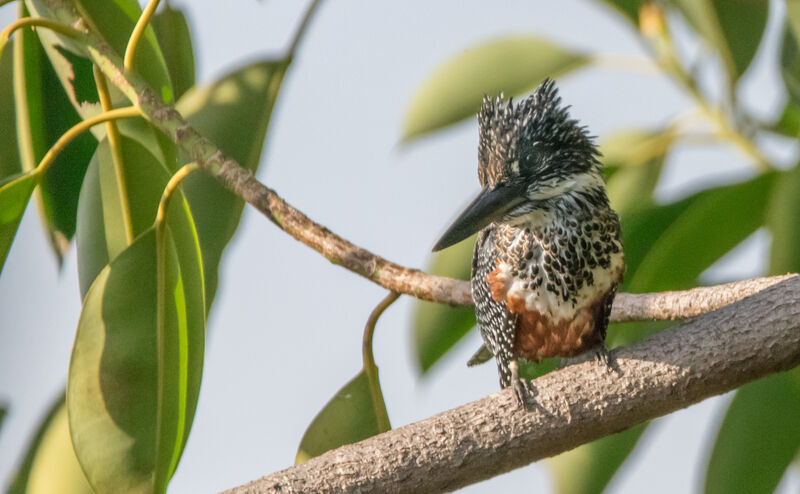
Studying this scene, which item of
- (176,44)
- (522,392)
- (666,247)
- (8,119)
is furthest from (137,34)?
(666,247)

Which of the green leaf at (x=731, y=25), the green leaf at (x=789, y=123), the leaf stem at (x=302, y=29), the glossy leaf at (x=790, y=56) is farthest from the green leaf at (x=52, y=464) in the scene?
the green leaf at (x=789, y=123)

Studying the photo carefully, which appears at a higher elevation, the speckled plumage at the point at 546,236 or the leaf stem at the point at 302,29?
the leaf stem at the point at 302,29

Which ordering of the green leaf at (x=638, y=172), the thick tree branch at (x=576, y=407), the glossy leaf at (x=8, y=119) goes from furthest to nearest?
the green leaf at (x=638, y=172)
the glossy leaf at (x=8, y=119)
the thick tree branch at (x=576, y=407)

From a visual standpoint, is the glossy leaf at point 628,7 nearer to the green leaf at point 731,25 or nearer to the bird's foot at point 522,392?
the green leaf at point 731,25

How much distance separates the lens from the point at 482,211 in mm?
2055

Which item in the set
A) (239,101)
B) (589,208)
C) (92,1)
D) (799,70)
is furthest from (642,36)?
(92,1)

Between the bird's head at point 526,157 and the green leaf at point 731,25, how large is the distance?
0.56 metres

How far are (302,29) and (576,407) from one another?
3.69ft

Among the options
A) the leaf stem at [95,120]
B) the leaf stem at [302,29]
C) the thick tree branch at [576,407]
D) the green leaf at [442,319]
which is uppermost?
the leaf stem at [302,29]

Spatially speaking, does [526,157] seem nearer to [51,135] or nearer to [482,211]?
[482,211]

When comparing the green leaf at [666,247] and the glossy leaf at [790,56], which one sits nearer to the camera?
the green leaf at [666,247]

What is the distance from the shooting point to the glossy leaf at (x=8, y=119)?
8.54 ft

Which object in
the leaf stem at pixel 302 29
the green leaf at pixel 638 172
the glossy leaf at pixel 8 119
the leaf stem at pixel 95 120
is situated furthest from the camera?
the green leaf at pixel 638 172

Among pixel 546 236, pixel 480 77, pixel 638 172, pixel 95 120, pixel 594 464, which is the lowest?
pixel 594 464
